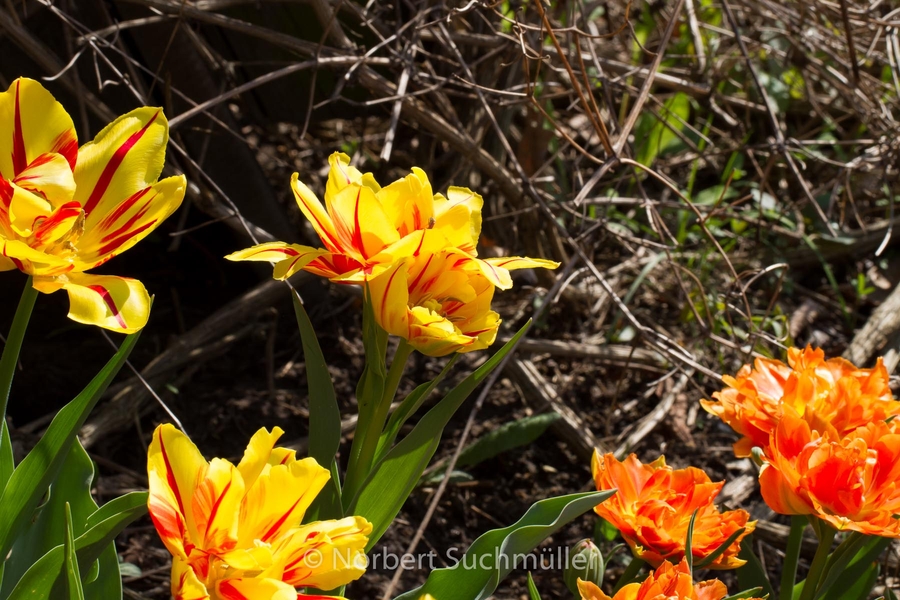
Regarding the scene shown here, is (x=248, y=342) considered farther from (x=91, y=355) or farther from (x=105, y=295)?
(x=105, y=295)

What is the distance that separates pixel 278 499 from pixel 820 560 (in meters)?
0.59

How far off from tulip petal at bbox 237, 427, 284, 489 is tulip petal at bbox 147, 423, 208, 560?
Result: 0.03 meters

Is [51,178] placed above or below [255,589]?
above

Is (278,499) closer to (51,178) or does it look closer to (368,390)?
(368,390)

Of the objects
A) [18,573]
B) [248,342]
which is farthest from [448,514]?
[18,573]

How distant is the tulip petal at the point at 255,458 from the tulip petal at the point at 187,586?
0.08 meters

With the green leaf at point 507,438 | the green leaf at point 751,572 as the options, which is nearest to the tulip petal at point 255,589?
the green leaf at point 751,572

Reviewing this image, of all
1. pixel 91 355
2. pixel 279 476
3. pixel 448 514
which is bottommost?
pixel 448 514

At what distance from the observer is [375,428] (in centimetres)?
85

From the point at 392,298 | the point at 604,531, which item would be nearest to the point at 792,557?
the point at 392,298

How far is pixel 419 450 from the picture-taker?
35.6 inches

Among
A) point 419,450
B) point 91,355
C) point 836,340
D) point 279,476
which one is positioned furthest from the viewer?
point 836,340

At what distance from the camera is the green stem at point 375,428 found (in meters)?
0.83

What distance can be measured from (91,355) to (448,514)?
0.92m
